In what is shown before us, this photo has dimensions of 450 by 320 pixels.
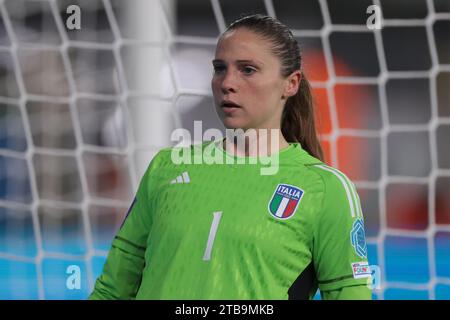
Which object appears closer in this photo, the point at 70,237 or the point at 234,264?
the point at 234,264

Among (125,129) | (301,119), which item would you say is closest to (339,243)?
(301,119)

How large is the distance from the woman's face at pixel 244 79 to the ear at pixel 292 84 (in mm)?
38

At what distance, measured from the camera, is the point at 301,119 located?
124 centimetres

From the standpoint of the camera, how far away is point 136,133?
2215 millimetres

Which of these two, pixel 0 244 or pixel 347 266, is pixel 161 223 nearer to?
pixel 347 266

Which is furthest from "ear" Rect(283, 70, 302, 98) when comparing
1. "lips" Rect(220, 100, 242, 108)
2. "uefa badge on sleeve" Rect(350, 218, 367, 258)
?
"uefa badge on sleeve" Rect(350, 218, 367, 258)

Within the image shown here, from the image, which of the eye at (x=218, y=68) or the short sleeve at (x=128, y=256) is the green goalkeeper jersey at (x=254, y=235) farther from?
the eye at (x=218, y=68)

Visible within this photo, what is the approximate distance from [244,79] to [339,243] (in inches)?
10.9

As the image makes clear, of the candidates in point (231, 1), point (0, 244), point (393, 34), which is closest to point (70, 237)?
point (0, 244)

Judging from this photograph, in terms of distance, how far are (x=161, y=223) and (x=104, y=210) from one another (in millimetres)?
3757

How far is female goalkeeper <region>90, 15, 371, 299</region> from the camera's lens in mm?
1080

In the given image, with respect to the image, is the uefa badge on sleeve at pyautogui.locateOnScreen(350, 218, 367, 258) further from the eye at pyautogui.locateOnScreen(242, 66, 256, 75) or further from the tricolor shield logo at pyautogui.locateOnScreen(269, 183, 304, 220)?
the eye at pyautogui.locateOnScreen(242, 66, 256, 75)

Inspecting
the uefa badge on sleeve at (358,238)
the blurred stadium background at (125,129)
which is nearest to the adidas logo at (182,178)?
the uefa badge on sleeve at (358,238)

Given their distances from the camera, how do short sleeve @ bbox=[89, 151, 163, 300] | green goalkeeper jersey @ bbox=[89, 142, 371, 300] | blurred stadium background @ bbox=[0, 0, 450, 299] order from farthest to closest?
blurred stadium background @ bbox=[0, 0, 450, 299], short sleeve @ bbox=[89, 151, 163, 300], green goalkeeper jersey @ bbox=[89, 142, 371, 300]
